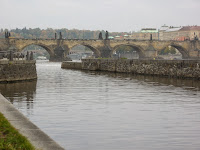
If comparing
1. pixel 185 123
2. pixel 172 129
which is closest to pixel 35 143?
pixel 172 129

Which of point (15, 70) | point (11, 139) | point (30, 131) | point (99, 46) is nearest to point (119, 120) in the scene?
point (30, 131)

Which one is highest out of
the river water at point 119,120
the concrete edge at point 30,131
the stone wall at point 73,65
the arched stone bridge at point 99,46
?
the arched stone bridge at point 99,46

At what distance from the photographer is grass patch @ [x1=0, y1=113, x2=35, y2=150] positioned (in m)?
8.08

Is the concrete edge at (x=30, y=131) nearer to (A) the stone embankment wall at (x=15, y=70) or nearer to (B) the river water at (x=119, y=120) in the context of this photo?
(B) the river water at (x=119, y=120)

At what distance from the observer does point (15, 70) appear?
3225 cm

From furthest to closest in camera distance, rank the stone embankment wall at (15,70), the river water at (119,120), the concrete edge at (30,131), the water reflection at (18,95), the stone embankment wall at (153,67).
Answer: the stone embankment wall at (153,67), the stone embankment wall at (15,70), the water reflection at (18,95), the river water at (119,120), the concrete edge at (30,131)

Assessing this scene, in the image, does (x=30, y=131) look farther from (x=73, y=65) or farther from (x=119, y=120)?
(x=73, y=65)

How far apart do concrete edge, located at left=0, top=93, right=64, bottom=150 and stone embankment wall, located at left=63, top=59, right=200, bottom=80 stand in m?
26.6

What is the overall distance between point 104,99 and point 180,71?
774 inches

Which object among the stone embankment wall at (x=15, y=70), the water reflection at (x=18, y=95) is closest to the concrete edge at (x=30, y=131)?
the water reflection at (x=18, y=95)

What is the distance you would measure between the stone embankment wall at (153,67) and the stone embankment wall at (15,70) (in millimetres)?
13506

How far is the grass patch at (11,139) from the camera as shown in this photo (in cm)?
808

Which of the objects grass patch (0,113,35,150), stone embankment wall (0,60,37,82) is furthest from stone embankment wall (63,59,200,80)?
grass patch (0,113,35,150)

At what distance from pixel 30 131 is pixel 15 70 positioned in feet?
75.6
